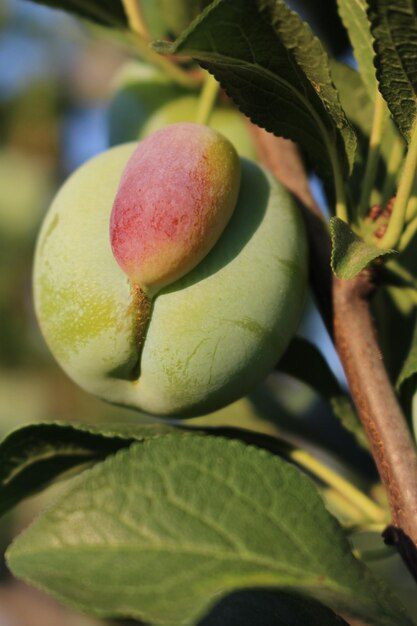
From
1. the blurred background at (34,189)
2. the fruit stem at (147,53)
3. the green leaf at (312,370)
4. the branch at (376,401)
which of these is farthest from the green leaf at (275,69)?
the blurred background at (34,189)

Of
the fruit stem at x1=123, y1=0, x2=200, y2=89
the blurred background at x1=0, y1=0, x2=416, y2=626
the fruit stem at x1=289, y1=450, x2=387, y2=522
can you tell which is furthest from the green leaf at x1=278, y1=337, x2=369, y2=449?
the blurred background at x1=0, y1=0, x2=416, y2=626

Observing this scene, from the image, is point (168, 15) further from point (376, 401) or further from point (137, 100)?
point (376, 401)

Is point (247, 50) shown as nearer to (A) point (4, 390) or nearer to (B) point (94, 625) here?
(B) point (94, 625)

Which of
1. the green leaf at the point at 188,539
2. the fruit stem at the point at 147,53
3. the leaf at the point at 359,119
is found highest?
the fruit stem at the point at 147,53

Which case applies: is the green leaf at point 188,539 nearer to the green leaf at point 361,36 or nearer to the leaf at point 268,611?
the leaf at point 268,611

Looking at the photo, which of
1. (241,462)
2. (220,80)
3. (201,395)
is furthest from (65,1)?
(241,462)

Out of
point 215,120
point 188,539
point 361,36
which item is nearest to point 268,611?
point 188,539
